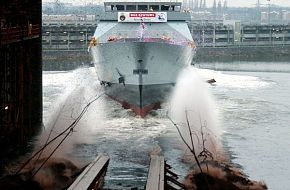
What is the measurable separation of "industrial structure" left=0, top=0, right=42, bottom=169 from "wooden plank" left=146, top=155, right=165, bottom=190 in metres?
4.64

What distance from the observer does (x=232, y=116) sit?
98.9 ft

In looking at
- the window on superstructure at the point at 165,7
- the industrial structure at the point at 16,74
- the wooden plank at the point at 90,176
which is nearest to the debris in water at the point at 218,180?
the wooden plank at the point at 90,176

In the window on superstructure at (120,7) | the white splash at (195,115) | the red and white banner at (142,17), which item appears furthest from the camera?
the window on superstructure at (120,7)

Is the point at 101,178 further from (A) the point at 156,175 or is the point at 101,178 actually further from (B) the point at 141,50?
(B) the point at 141,50

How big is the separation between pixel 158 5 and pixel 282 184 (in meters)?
23.4

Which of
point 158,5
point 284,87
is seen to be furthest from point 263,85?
point 158,5

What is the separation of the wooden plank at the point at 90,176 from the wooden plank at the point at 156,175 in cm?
127

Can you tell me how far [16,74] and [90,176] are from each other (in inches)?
A: 264

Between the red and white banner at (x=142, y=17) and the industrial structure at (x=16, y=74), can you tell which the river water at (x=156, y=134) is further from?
the red and white banner at (x=142, y=17)

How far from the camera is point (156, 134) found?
23812mm

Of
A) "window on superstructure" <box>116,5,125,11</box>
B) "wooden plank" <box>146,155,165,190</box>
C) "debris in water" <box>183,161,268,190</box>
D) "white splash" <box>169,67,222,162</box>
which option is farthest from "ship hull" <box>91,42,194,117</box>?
"wooden plank" <box>146,155,165,190</box>

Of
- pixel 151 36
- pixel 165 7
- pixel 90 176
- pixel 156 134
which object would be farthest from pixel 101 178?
pixel 165 7

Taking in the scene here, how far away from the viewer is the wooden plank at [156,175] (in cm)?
1170

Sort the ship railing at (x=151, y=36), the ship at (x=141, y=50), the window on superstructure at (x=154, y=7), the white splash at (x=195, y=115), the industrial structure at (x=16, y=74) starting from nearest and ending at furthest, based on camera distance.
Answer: the industrial structure at (x=16, y=74), the white splash at (x=195, y=115), the ship at (x=141, y=50), the ship railing at (x=151, y=36), the window on superstructure at (x=154, y=7)
